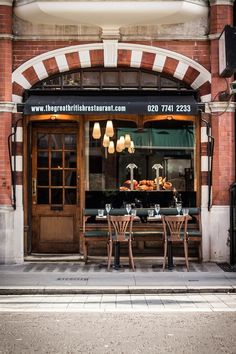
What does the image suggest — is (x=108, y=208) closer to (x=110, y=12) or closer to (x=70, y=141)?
(x=70, y=141)

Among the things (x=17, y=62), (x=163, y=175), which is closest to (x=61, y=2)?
(x=17, y=62)

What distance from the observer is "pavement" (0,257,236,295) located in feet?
31.4

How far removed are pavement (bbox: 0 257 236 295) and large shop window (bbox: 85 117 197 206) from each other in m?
1.58

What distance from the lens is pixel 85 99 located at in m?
12.3

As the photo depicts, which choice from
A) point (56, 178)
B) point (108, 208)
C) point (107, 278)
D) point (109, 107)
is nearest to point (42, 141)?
point (56, 178)

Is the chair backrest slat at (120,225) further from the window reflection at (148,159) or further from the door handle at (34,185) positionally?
the door handle at (34,185)

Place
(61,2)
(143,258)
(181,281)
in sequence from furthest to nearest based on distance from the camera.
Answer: (143,258), (61,2), (181,281)

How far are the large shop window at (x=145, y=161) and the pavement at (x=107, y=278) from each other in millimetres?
→ 1584

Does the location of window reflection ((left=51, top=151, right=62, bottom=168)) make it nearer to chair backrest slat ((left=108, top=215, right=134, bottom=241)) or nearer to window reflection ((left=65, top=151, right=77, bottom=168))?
window reflection ((left=65, top=151, right=77, bottom=168))

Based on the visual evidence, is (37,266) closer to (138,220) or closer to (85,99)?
(138,220)

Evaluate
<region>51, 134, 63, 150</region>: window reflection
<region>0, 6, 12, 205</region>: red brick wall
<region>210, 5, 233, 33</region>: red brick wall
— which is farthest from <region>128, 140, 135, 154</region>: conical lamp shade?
<region>210, 5, 233, 33</region>: red brick wall

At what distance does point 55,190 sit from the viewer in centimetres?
1337

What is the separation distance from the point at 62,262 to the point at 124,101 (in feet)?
11.5

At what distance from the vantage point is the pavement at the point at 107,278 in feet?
31.4
